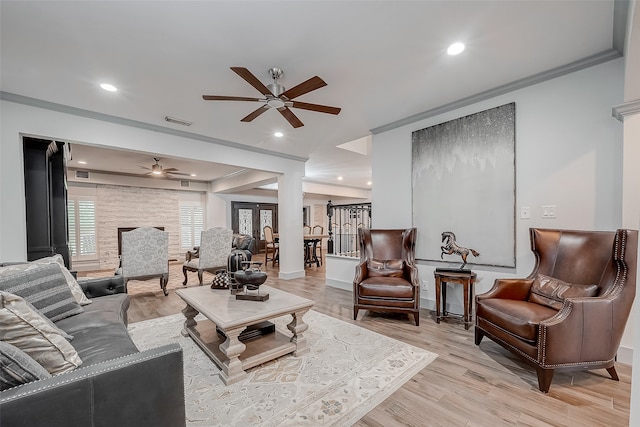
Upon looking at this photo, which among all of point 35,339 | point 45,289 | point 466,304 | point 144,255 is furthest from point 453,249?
point 144,255

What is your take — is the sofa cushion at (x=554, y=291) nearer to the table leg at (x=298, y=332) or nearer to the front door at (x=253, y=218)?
the table leg at (x=298, y=332)

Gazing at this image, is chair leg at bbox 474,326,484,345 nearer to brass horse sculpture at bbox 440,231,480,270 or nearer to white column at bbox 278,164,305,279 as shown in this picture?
brass horse sculpture at bbox 440,231,480,270

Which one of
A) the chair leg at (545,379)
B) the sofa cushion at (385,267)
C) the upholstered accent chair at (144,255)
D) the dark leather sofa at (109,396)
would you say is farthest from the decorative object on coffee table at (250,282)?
the upholstered accent chair at (144,255)

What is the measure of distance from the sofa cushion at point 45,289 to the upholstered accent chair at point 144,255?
2244mm

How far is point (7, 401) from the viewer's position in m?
0.81

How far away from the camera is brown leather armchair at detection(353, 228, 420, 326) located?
2.97 m

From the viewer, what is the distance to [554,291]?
2.25 metres

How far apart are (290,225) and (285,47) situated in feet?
12.3

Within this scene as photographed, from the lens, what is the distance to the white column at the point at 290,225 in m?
5.56

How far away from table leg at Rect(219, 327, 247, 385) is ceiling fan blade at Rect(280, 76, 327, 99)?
6.49ft

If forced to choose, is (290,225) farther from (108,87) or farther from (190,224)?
(190,224)

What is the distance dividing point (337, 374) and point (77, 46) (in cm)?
338

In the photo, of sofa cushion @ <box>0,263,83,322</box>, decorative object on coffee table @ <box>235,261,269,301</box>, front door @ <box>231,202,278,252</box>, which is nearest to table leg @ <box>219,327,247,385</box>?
decorative object on coffee table @ <box>235,261,269,301</box>

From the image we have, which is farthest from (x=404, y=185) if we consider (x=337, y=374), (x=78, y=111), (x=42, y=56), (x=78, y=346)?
(x=78, y=111)
